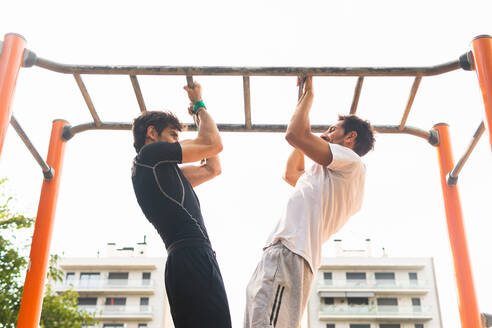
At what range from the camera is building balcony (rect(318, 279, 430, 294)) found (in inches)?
1645

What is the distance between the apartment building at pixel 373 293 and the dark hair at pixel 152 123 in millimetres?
39653

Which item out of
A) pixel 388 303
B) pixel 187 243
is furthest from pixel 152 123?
pixel 388 303

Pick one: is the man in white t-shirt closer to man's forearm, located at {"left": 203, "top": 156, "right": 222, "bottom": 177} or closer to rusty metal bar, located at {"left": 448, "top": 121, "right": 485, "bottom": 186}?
man's forearm, located at {"left": 203, "top": 156, "right": 222, "bottom": 177}


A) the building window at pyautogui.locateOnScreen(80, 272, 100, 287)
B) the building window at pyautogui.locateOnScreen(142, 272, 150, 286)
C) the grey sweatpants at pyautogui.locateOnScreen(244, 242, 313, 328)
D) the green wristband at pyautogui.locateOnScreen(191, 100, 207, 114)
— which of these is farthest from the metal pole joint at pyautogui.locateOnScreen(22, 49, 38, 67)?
the building window at pyautogui.locateOnScreen(80, 272, 100, 287)

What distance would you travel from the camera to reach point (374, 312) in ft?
135

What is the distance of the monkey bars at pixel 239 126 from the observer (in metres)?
3.14

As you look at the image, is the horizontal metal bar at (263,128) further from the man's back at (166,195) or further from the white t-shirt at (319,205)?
the man's back at (166,195)

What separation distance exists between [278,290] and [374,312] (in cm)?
4173

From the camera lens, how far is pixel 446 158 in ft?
12.9

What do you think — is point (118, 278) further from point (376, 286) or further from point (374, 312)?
point (376, 286)

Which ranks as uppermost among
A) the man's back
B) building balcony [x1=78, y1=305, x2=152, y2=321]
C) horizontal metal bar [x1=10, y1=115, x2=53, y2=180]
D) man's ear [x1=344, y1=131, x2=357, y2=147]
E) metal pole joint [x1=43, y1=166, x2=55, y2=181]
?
building balcony [x1=78, y1=305, x2=152, y2=321]

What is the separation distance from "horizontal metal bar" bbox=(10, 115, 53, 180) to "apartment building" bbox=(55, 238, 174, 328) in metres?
38.3

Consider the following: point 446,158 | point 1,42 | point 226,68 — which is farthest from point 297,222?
point 1,42

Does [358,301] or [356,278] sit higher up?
[356,278]
